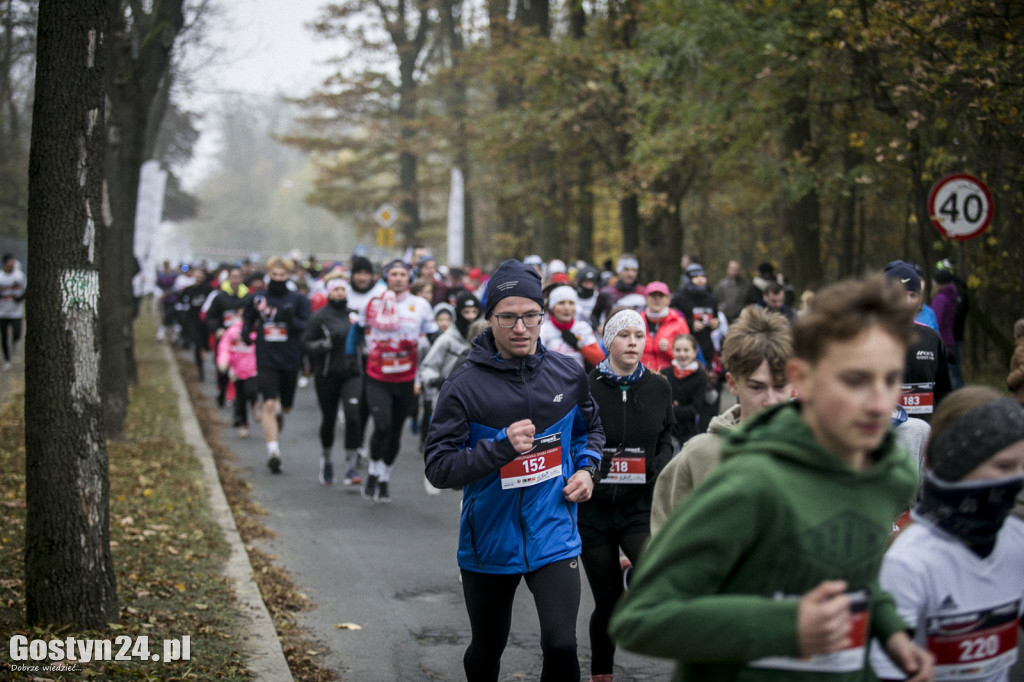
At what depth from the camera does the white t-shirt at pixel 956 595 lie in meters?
2.76

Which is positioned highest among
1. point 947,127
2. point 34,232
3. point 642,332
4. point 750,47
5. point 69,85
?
point 750,47

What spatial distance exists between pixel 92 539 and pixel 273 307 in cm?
662

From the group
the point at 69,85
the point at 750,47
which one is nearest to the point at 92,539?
the point at 69,85

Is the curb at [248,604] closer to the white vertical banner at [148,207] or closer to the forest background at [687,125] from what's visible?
the forest background at [687,125]

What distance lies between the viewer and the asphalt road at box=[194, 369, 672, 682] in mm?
6215

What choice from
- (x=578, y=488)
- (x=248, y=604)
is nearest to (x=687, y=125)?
(x=248, y=604)

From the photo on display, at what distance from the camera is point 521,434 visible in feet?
14.1

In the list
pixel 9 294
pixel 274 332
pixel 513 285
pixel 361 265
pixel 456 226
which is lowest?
pixel 274 332

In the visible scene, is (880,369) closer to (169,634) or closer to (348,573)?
(169,634)

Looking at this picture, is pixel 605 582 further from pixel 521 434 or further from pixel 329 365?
pixel 329 365

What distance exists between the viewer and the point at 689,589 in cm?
233

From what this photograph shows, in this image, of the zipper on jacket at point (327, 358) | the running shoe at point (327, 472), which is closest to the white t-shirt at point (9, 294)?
the running shoe at point (327, 472)

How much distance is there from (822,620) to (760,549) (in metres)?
0.19

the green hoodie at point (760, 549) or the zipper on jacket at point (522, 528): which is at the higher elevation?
the green hoodie at point (760, 549)
